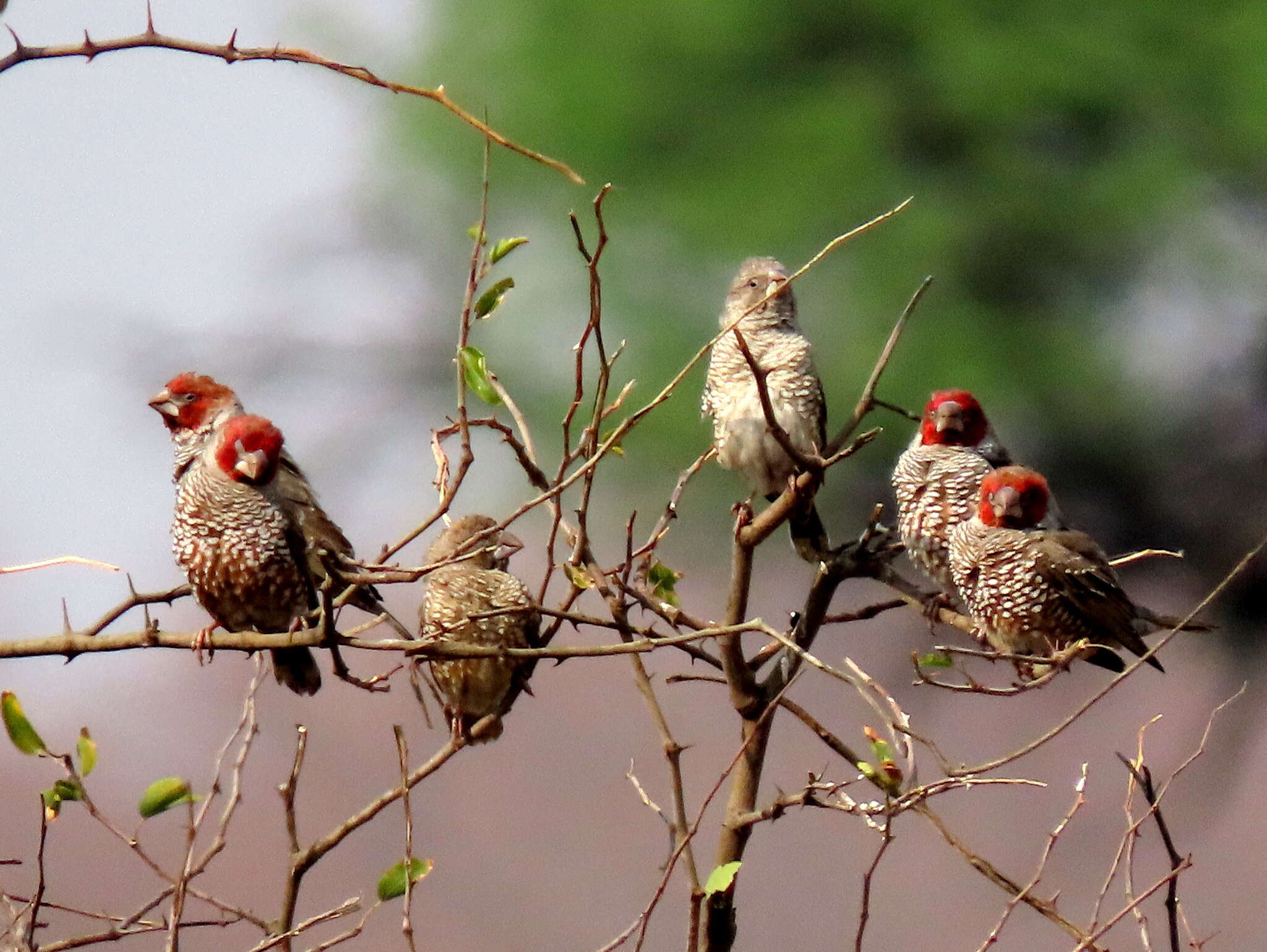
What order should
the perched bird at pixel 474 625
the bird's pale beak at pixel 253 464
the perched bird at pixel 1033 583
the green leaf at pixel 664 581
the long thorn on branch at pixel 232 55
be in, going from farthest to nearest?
the perched bird at pixel 1033 583 → the perched bird at pixel 474 625 → the bird's pale beak at pixel 253 464 → the green leaf at pixel 664 581 → the long thorn on branch at pixel 232 55

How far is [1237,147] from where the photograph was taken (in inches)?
259

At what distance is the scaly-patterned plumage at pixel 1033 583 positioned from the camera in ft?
10.2

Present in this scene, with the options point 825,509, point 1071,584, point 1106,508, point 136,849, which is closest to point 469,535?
point 136,849

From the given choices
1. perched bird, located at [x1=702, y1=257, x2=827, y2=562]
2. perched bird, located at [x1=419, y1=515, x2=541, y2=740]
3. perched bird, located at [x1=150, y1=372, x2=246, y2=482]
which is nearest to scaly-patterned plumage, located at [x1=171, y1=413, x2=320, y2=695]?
perched bird, located at [x1=150, y1=372, x2=246, y2=482]

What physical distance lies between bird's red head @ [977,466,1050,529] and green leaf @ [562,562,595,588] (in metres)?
1.27

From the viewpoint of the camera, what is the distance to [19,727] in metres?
1.89

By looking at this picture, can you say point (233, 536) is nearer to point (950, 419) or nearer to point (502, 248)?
point (502, 248)

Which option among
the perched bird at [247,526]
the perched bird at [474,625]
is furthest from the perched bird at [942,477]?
the perched bird at [247,526]

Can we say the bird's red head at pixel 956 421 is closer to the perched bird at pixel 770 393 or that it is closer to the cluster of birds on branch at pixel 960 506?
the cluster of birds on branch at pixel 960 506

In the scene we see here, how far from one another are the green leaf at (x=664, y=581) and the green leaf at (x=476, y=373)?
1.86 ft

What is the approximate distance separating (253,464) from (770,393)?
1.28 meters

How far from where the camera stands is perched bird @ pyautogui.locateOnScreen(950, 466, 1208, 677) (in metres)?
3.10

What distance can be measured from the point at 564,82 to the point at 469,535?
425 centimetres

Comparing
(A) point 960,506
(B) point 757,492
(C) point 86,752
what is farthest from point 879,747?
(B) point 757,492
